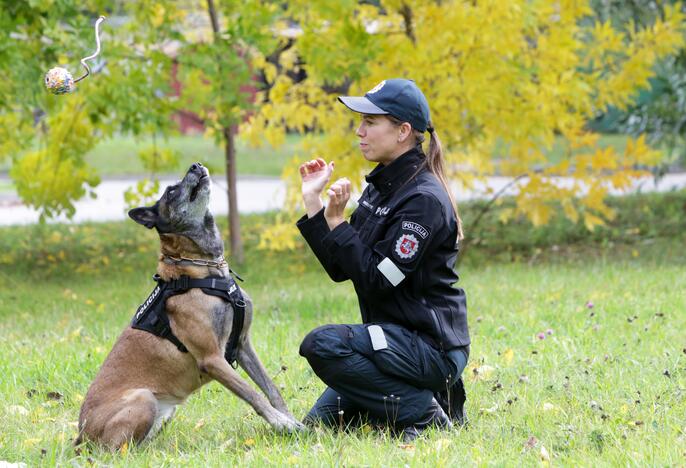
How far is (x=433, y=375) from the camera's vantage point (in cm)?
417

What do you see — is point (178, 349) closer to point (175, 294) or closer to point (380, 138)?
point (175, 294)

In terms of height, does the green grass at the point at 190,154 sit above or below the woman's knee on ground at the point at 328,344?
below

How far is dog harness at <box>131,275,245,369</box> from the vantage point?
4.24 metres

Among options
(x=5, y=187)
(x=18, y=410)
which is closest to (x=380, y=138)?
(x=18, y=410)

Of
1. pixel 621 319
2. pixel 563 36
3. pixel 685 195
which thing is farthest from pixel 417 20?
pixel 685 195

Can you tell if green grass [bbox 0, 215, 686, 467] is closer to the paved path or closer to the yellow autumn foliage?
the yellow autumn foliage

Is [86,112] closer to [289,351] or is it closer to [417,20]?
[417,20]

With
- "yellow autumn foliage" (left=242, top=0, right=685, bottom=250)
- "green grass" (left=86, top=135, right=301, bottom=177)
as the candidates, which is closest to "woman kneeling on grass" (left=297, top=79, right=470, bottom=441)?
"yellow autumn foliage" (left=242, top=0, right=685, bottom=250)

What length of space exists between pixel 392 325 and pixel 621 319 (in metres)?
2.76

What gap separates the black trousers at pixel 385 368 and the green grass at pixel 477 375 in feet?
0.49

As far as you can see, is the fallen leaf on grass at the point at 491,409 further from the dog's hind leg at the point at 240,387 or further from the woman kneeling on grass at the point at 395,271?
the dog's hind leg at the point at 240,387

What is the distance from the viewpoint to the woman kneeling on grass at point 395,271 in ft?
13.3

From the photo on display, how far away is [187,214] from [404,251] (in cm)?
104

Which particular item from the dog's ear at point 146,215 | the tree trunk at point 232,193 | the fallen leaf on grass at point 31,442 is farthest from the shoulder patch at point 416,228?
the tree trunk at point 232,193
